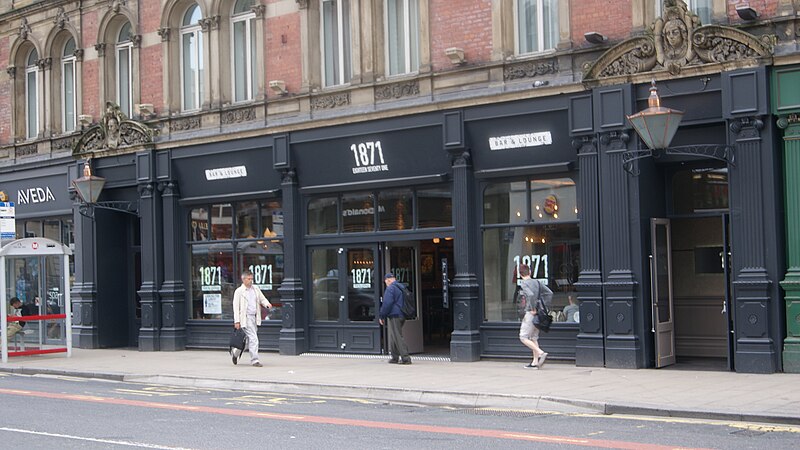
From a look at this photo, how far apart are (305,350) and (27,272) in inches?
271

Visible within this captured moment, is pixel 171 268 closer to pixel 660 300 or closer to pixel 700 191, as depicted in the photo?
pixel 660 300

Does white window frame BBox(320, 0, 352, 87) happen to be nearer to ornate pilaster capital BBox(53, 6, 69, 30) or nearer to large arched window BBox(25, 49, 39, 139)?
ornate pilaster capital BBox(53, 6, 69, 30)

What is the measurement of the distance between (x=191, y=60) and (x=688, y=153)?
1230 cm

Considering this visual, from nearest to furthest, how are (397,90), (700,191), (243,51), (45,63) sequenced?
1. (700,191)
2. (397,90)
3. (243,51)
4. (45,63)

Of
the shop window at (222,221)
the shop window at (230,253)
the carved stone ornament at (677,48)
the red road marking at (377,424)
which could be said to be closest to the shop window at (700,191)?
the carved stone ornament at (677,48)

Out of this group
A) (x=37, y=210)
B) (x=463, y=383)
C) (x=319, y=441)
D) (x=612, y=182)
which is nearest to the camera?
(x=319, y=441)

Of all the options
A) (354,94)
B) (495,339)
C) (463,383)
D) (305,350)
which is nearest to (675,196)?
(495,339)

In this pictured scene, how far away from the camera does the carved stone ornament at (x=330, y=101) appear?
2078 centimetres

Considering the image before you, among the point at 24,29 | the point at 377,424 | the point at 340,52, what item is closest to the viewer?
the point at 377,424

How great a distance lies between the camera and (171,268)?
23.7 metres

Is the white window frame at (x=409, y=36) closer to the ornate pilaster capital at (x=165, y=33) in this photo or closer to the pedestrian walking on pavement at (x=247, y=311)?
the pedestrian walking on pavement at (x=247, y=311)

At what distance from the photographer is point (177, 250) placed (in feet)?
77.8

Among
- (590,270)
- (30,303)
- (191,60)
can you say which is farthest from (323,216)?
(30,303)

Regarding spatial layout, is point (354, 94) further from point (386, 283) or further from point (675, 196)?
point (675, 196)
